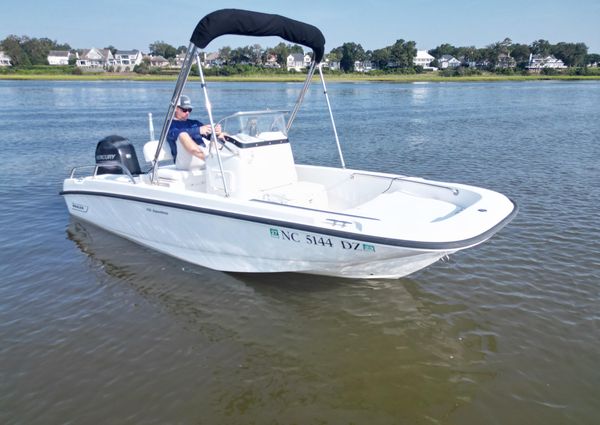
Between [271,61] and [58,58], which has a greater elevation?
[58,58]

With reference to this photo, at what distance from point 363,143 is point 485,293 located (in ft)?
40.2

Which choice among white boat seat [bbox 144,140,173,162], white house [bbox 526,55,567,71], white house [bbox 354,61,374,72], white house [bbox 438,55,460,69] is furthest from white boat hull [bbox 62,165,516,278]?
white house [bbox 438,55,460,69]

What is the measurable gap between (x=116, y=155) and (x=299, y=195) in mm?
3574

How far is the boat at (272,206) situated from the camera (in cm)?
483

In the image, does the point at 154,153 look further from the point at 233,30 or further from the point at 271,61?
the point at 271,61

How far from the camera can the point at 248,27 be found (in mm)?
5500

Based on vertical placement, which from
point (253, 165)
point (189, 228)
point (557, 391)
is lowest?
point (557, 391)

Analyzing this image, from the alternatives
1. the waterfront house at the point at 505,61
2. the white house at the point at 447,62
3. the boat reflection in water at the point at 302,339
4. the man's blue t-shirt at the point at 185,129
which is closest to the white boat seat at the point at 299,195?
the boat reflection in water at the point at 302,339

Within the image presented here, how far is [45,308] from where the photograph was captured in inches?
215

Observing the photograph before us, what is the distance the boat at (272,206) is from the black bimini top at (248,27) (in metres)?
0.01

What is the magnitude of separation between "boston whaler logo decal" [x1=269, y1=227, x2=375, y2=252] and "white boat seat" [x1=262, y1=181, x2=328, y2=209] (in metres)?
0.77

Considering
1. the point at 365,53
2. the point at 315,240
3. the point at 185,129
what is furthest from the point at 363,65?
the point at 315,240

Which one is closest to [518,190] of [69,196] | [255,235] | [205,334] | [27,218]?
[255,235]

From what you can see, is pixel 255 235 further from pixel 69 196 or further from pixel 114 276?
pixel 69 196
